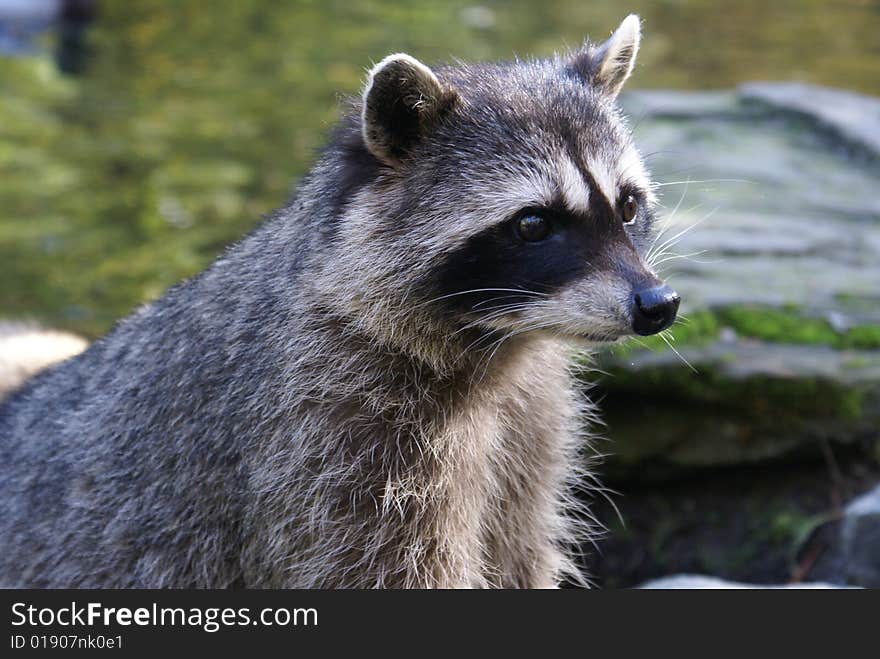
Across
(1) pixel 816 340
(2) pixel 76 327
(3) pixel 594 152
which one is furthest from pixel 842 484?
(2) pixel 76 327

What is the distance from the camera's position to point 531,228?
424cm

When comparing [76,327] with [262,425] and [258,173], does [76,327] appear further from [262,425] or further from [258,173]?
[262,425]

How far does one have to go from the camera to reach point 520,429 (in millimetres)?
4906

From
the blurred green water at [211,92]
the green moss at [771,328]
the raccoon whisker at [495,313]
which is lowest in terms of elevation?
A: the raccoon whisker at [495,313]

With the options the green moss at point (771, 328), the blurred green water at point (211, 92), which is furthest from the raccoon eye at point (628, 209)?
the blurred green water at point (211, 92)

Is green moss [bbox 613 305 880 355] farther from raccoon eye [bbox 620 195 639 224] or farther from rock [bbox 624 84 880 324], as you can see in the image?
raccoon eye [bbox 620 195 639 224]

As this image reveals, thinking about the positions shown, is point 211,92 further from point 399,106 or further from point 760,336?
point 399,106

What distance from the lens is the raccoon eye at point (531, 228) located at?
13.9 ft

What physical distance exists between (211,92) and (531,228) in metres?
9.70

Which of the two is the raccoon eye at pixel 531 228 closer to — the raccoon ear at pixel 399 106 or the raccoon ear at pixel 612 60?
the raccoon ear at pixel 399 106

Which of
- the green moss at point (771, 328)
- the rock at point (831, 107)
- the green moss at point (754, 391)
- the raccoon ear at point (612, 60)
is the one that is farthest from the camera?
the rock at point (831, 107)

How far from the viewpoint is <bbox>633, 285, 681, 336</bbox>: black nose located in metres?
4.07

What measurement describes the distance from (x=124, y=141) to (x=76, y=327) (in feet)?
12.4

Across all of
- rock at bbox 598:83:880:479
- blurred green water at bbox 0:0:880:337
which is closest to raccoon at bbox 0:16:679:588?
rock at bbox 598:83:880:479
